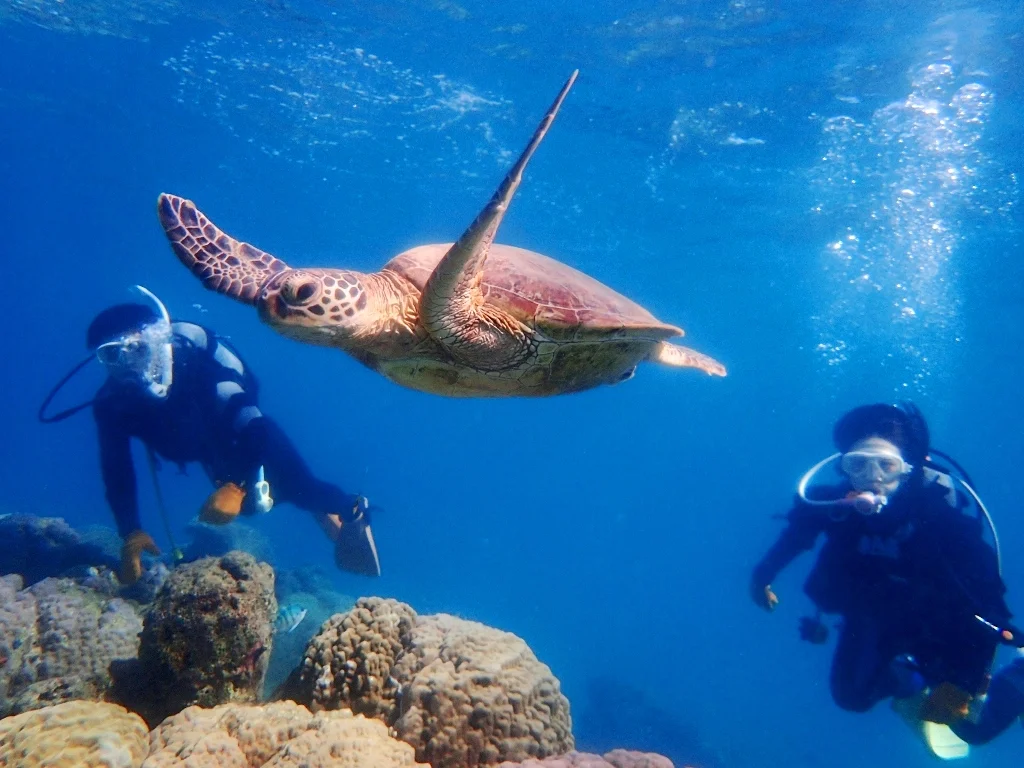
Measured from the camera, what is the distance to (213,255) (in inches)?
136

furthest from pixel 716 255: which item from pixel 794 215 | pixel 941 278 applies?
pixel 941 278

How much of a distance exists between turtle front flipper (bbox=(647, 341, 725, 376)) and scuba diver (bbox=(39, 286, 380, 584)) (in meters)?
3.87

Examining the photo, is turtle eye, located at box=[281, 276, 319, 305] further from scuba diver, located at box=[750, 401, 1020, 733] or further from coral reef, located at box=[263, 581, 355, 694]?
scuba diver, located at box=[750, 401, 1020, 733]

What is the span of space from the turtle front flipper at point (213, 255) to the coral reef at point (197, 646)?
1566 mm

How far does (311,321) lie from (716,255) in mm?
25967

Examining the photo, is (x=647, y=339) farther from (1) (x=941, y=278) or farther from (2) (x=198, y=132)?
(1) (x=941, y=278)

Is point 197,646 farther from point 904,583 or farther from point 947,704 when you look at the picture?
point 947,704

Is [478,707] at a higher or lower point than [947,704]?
lower

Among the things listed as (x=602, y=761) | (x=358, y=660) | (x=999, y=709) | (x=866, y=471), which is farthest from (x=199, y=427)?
(x=999, y=709)

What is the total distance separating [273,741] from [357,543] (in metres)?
4.98

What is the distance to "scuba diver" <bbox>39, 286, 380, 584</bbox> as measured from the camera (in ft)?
20.2

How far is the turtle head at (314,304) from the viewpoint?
110 inches

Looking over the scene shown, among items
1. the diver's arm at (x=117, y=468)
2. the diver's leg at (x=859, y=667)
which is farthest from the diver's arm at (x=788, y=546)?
the diver's arm at (x=117, y=468)

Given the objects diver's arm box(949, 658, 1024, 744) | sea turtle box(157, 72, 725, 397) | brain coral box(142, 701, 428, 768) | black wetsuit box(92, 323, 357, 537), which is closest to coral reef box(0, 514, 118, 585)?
black wetsuit box(92, 323, 357, 537)
